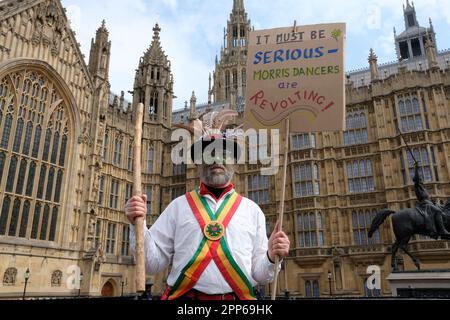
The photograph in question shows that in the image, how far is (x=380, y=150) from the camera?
77.4 ft

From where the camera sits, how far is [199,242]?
10.0ft

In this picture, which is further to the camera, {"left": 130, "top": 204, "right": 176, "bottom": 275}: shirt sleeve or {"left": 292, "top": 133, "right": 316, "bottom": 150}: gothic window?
{"left": 292, "top": 133, "right": 316, "bottom": 150}: gothic window

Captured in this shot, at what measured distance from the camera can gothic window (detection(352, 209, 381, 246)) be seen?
74.9 feet

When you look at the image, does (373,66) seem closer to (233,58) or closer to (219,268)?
(219,268)

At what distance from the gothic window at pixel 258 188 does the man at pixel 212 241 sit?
23053mm

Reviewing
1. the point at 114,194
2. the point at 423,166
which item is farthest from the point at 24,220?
the point at 423,166

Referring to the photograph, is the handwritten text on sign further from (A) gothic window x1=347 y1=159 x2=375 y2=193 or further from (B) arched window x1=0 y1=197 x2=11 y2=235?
(A) gothic window x1=347 y1=159 x2=375 y2=193

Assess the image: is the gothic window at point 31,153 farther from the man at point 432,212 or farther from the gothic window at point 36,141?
the man at point 432,212

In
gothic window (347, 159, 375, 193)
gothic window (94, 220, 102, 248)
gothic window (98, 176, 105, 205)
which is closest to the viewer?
gothic window (347, 159, 375, 193)

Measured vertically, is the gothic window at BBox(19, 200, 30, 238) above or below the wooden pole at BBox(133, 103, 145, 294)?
above

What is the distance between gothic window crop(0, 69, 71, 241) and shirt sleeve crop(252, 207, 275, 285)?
19785 millimetres

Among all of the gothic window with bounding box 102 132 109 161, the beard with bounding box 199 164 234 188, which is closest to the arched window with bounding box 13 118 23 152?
the gothic window with bounding box 102 132 109 161
